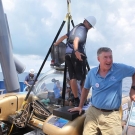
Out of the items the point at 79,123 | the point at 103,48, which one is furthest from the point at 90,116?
the point at 103,48

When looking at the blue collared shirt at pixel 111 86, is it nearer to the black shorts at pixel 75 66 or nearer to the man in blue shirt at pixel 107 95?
the man in blue shirt at pixel 107 95

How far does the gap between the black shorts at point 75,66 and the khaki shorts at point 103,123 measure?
3.53ft

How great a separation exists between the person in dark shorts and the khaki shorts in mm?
948

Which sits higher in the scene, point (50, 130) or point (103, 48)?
point (103, 48)

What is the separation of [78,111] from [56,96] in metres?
1.11

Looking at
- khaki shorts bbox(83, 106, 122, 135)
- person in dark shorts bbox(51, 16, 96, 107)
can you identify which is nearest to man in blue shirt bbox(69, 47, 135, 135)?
khaki shorts bbox(83, 106, 122, 135)

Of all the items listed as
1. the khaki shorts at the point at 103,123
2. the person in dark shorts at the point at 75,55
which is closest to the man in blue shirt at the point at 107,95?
the khaki shorts at the point at 103,123

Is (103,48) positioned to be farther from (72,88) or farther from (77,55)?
(72,88)

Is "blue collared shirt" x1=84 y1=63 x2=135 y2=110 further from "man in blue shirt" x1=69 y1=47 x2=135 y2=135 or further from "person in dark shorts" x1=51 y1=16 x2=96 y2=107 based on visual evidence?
"person in dark shorts" x1=51 y1=16 x2=96 y2=107

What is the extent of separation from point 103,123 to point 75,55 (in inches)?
51.8

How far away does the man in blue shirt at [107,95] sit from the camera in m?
2.01

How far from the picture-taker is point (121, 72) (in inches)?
80.1

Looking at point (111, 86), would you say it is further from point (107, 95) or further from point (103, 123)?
point (103, 123)

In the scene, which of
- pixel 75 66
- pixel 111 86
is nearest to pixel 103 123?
pixel 111 86
